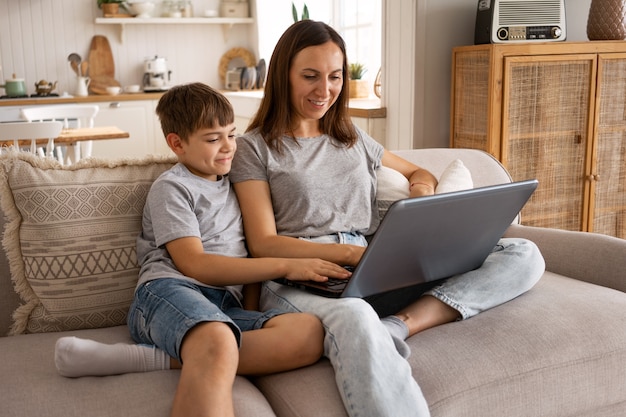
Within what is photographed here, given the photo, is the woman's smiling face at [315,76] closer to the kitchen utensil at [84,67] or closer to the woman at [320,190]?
the woman at [320,190]

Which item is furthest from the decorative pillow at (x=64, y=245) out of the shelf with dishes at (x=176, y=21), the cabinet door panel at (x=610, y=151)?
the shelf with dishes at (x=176, y=21)

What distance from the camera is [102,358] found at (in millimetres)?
1392

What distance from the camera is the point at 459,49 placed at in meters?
3.23

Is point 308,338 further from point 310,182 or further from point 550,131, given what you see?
point 550,131

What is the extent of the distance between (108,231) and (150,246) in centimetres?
12

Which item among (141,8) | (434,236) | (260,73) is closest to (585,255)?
(434,236)

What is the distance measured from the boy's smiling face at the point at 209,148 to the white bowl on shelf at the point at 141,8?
4313 millimetres

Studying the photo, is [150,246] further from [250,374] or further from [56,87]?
[56,87]

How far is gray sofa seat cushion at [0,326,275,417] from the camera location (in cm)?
128

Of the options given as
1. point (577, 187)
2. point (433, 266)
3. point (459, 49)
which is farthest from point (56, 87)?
point (433, 266)

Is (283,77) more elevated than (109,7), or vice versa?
(109,7)

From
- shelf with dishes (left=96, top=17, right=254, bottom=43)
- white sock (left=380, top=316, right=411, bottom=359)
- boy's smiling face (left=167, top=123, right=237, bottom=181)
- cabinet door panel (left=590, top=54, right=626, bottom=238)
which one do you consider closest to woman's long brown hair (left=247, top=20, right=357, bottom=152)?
boy's smiling face (left=167, top=123, right=237, bottom=181)

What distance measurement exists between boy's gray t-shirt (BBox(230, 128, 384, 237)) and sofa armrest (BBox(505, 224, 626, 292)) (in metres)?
0.57

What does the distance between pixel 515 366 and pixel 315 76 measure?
34.7 inches
